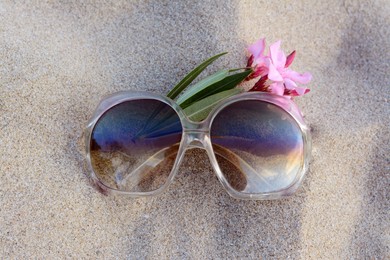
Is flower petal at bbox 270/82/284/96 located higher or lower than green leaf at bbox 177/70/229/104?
higher

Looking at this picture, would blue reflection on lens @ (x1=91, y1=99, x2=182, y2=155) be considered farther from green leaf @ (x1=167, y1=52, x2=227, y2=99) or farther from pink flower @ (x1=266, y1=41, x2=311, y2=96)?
pink flower @ (x1=266, y1=41, x2=311, y2=96)

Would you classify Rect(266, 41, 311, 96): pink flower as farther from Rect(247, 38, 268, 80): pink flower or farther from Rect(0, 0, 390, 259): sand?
Rect(0, 0, 390, 259): sand

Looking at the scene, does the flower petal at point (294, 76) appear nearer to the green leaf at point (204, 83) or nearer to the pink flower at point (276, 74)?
the pink flower at point (276, 74)

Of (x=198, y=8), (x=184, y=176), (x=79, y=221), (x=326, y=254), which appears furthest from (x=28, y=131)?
(x=326, y=254)

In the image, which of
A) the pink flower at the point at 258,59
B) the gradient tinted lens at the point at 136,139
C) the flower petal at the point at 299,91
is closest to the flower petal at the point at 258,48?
the pink flower at the point at 258,59

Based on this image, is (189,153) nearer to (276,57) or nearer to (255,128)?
(255,128)

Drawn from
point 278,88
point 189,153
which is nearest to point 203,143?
point 189,153

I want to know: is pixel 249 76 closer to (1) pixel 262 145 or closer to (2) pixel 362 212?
(1) pixel 262 145

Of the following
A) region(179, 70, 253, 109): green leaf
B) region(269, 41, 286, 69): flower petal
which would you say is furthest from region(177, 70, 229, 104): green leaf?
region(269, 41, 286, 69): flower petal
